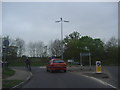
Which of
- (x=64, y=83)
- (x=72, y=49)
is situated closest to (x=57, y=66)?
(x=64, y=83)

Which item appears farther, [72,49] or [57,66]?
[72,49]

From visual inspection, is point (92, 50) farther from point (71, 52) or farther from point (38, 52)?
point (38, 52)

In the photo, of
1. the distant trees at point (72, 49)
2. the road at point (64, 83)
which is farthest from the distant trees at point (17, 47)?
the road at point (64, 83)

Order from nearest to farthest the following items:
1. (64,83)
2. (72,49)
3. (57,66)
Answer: (64,83) < (57,66) < (72,49)

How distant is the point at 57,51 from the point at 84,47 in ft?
35.3

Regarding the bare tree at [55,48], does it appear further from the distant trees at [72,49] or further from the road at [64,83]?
the road at [64,83]

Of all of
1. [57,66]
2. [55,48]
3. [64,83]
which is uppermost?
[55,48]

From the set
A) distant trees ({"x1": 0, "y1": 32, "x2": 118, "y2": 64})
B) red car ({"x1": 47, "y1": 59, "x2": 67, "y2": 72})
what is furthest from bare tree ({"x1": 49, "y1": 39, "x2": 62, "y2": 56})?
red car ({"x1": 47, "y1": 59, "x2": 67, "y2": 72})

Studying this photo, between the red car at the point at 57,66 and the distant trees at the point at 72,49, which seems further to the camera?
the distant trees at the point at 72,49

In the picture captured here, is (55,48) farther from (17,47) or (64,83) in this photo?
(64,83)

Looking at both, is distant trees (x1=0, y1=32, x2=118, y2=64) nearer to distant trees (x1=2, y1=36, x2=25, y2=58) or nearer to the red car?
distant trees (x1=2, y1=36, x2=25, y2=58)

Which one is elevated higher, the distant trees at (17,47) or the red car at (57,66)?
the distant trees at (17,47)

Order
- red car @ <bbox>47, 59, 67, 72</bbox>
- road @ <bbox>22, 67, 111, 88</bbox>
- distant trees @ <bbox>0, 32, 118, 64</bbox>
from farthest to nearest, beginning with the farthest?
distant trees @ <bbox>0, 32, 118, 64</bbox>
red car @ <bbox>47, 59, 67, 72</bbox>
road @ <bbox>22, 67, 111, 88</bbox>

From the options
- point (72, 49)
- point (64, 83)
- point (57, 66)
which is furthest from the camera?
point (72, 49)
